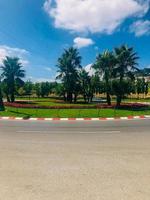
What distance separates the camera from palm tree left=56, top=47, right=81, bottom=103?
5772cm

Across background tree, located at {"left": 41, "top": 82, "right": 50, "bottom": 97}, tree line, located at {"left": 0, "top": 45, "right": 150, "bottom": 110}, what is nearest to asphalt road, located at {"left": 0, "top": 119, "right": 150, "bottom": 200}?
tree line, located at {"left": 0, "top": 45, "right": 150, "bottom": 110}

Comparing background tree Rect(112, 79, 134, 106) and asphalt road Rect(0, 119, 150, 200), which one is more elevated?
background tree Rect(112, 79, 134, 106)

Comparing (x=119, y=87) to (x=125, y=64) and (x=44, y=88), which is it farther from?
(x=44, y=88)

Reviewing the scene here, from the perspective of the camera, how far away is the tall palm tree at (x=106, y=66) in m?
45.9

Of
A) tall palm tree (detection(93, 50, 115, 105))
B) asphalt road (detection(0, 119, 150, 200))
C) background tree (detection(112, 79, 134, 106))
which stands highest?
tall palm tree (detection(93, 50, 115, 105))

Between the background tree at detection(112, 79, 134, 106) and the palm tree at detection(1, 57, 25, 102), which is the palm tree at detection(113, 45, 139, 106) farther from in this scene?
the palm tree at detection(1, 57, 25, 102)

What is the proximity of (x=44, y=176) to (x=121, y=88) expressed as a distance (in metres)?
38.9

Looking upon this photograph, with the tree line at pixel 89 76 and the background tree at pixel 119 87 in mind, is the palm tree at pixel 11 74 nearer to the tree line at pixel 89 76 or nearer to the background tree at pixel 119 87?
the tree line at pixel 89 76

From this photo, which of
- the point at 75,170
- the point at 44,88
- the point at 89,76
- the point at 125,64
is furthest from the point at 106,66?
the point at 44,88

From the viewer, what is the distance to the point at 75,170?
7344 millimetres

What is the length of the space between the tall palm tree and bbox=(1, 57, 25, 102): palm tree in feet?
64.9

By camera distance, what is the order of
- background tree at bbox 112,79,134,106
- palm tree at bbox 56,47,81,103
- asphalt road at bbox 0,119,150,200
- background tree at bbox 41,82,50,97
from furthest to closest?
1. background tree at bbox 41,82,50,97
2. palm tree at bbox 56,47,81,103
3. background tree at bbox 112,79,134,106
4. asphalt road at bbox 0,119,150,200

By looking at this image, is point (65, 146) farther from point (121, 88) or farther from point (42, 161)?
point (121, 88)

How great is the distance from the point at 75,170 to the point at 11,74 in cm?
5417
